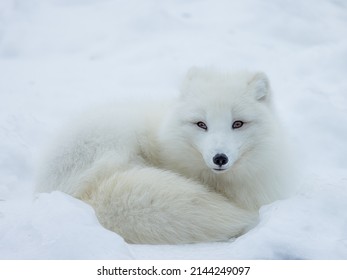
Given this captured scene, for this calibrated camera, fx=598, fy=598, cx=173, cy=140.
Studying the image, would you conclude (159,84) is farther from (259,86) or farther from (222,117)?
(222,117)

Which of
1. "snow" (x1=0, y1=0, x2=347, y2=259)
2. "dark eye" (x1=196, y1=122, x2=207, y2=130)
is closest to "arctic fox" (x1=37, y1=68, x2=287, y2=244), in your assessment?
"dark eye" (x1=196, y1=122, x2=207, y2=130)

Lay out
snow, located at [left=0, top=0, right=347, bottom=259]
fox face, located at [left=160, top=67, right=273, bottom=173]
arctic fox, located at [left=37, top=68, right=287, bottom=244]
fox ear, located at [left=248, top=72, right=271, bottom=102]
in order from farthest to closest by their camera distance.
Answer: fox ear, located at [left=248, top=72, right=271, bottom=102]
fox face, located at [left=160, top=67, right=273, bottom=173]
arctic fox, located at [left=37, top=68, right=287, bottom=244]
snow, located at [left=0, top=0, right=347, bottom=259]

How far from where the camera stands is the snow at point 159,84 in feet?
8.61

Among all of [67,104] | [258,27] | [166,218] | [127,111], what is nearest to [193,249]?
[166,218]

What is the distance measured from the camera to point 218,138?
3.21 m

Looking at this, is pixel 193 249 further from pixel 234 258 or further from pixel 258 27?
pixel 258 27

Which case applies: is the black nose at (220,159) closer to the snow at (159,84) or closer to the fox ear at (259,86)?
→ the snow at (159,84)

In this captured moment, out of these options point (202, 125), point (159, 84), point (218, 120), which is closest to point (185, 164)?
point (202, 125)

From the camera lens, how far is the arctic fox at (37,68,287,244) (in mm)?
3021

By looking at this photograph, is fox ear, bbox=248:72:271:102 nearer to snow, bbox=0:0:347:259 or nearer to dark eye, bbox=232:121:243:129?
dark eye, bbox=232:121:243:129

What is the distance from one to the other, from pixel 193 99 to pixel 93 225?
1.12 metres

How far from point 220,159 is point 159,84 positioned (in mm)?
2954

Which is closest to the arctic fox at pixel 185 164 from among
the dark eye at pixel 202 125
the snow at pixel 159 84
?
the dark eye at pixel 202 125
